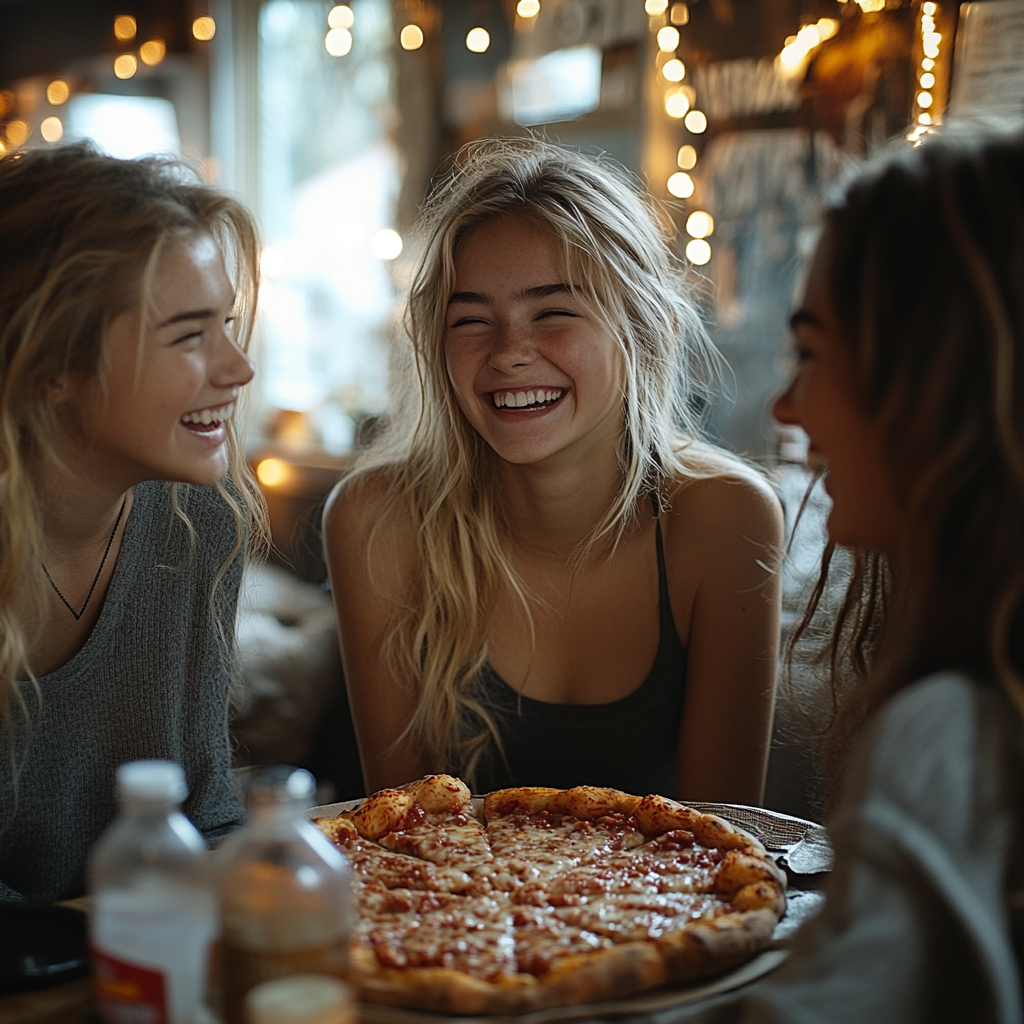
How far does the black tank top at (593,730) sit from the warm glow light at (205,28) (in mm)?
4637

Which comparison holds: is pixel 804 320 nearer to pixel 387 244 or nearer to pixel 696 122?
pixel 696 122

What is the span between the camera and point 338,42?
5129mm

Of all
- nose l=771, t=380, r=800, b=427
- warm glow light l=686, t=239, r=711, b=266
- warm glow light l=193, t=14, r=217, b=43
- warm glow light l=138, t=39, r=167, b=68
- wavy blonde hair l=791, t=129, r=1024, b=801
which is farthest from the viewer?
warm glow light l=138, t=39, r=167, b=68

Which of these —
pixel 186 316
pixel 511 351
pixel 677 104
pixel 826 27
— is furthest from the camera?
pixel 677 104

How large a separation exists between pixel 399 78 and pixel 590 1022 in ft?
14.9

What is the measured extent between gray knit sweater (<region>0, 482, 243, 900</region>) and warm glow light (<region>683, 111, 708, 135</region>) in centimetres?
271

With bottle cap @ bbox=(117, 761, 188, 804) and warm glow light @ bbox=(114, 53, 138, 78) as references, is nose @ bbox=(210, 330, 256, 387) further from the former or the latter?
warm glow light @ bbox=(114, 53, 138, 78)

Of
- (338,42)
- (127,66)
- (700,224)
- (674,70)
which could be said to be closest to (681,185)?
(700,224)

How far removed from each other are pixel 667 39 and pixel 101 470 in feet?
10.1

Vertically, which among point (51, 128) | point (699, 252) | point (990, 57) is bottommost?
point (699, 252)

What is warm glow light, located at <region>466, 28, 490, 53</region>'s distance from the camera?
464 centimetres

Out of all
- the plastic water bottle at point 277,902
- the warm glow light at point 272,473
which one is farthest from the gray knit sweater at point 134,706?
the warm glow light at point 272,473

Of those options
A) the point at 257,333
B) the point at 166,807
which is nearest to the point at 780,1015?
the point at 166,807

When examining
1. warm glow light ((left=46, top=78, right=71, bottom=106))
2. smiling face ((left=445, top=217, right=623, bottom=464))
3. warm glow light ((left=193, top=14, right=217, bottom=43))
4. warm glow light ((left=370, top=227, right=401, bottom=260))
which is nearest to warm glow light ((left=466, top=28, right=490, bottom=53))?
warm glow light ((left=370, top=227, right=401, bottom=260))
